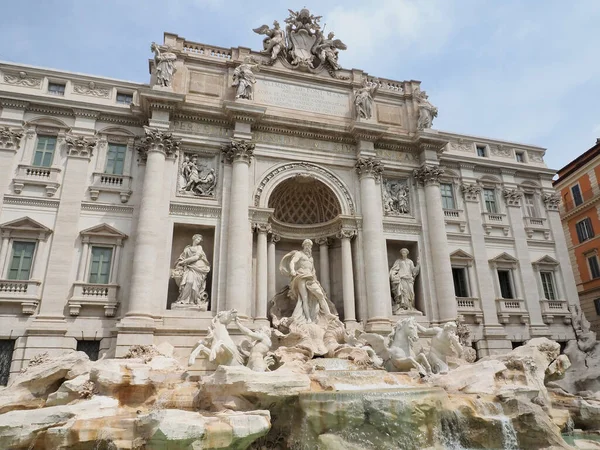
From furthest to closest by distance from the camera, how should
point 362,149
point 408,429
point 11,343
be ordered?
point 362,149
point 11,343
point 408,429

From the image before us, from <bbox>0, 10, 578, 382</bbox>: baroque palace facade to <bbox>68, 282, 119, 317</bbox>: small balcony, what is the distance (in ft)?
0.16

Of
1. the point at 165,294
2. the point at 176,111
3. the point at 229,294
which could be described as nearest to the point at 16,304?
the point at 165,294

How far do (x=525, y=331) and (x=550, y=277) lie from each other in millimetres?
3856

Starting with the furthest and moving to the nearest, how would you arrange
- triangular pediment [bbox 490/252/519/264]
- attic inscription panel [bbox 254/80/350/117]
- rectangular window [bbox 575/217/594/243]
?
rectangular window [bbox 575/217/594/243]
triangular pediment [bbox 490/252/519/264]
attic inscription panel [bbox 254/80/350/117]

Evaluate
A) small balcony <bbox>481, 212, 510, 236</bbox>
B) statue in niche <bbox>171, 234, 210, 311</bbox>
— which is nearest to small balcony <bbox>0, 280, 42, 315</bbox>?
statue in niche <bbox>171, 234, 210, 311</bbox>

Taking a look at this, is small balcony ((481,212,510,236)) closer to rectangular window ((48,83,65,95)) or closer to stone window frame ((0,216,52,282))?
stone window frame ((0,216,52,282))

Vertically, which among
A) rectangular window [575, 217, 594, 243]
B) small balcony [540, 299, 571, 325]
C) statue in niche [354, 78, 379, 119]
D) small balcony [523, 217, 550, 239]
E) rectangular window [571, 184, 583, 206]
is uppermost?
statue in niche [354, 78, 379, 119]

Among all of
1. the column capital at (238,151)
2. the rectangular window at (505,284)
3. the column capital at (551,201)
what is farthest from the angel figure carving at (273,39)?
the column capital at (551,201)

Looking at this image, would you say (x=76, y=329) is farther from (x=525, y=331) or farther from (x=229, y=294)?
(x=525, y=331)

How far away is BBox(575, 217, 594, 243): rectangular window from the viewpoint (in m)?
27.4

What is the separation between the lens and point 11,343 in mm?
13914

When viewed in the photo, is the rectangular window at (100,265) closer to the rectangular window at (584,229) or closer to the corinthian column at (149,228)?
the corinthian column at (149,228)

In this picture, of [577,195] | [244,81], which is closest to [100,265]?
[244,81]

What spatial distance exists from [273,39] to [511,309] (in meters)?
17.4
